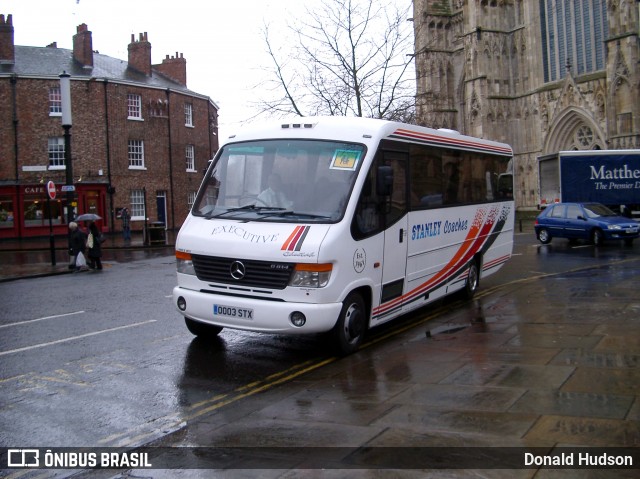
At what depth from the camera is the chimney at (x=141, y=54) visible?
145ft

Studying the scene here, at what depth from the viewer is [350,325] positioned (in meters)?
7.79

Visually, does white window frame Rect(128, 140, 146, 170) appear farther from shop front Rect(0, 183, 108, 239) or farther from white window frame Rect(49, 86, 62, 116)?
white window frame Rect(49, 86, 62, 116)

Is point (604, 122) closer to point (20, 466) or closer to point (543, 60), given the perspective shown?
point (543, 60)

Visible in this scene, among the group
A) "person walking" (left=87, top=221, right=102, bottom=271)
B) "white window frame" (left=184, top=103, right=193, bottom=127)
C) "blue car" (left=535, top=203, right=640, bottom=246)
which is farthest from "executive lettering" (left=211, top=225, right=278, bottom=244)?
"white window frame" (left=184, top=103, right=193, bottom=127)

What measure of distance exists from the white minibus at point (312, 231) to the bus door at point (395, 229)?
2 centimetres

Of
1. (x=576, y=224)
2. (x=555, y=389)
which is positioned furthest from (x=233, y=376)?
(x=576, y=224)

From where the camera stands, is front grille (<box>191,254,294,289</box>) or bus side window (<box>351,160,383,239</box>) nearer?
front grille (<box>191,254,294,289</box>)

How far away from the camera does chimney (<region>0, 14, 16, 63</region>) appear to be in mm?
38094

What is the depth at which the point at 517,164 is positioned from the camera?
42594 millimetres

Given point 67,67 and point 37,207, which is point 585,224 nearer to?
point 37,207

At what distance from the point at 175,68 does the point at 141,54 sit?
149 inches

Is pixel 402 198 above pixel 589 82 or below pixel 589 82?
below

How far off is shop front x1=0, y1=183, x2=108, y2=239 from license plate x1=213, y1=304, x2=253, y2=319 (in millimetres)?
33090

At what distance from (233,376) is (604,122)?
115 feet
